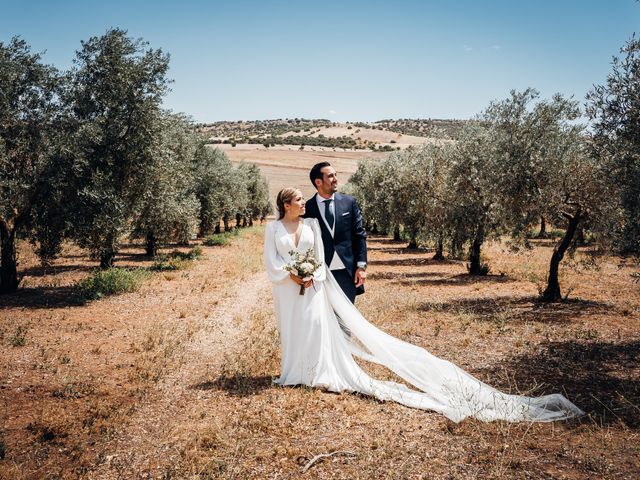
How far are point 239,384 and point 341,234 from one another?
3179 mm

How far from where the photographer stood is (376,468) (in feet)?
17.0

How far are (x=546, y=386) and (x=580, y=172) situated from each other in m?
9.43

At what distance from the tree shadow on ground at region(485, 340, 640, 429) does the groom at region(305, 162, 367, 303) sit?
3.25 m

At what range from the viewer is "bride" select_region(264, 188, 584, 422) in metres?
7.29

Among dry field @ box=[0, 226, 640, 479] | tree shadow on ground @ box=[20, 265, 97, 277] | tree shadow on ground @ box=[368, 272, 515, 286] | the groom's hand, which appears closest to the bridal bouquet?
the groom's hand

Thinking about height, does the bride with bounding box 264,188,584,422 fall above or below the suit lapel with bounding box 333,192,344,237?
below

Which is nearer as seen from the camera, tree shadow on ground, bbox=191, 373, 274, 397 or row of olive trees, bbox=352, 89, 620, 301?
tree shadow on ground, bbox=191, 373, 274, 397

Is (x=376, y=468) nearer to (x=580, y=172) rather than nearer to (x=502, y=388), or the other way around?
(x=502, y=388)

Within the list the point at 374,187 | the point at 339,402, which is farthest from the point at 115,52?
the point at 374,187

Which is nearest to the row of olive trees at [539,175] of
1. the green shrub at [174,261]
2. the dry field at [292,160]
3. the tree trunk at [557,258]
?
the tree trunk at [557,258]

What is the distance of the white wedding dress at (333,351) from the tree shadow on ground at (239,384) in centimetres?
40

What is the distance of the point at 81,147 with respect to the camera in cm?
1661

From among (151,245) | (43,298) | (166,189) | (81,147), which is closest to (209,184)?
(151,245)

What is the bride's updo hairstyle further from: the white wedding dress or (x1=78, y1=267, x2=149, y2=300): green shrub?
(x1=78, y1=267, x2=149, y2=300): green shrub
